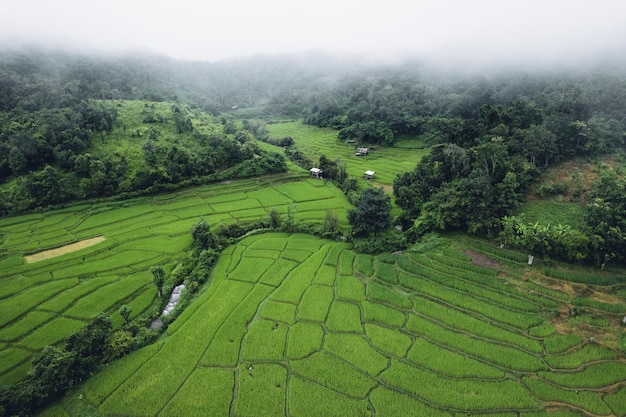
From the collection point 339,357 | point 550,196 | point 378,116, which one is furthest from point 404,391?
point 378,116

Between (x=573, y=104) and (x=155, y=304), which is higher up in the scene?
(x=573, y=104)

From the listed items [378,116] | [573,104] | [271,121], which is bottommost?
[271,121]

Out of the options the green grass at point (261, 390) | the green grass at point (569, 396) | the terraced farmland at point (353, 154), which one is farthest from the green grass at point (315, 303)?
the terraced farmland at point (353, 154)

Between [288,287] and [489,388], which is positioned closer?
[489,388]

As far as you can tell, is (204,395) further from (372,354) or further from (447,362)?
(447,362)

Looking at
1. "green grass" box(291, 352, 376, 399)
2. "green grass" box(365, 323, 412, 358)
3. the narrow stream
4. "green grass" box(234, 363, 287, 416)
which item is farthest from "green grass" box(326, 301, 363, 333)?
the narrow stream

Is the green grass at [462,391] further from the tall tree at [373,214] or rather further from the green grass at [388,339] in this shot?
the tall tree at [373,214]

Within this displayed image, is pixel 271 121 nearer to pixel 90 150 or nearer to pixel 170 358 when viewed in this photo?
pixel 90 150

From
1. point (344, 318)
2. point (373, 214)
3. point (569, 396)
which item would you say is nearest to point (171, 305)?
point (344, 318)
